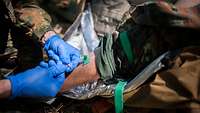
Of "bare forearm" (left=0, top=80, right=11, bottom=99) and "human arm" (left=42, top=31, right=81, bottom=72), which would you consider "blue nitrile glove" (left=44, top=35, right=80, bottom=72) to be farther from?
"bare forearm" (left=0, top=80, right=11, bottom=99)

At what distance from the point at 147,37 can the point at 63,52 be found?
0.47 metres

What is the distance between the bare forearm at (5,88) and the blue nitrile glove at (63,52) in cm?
29

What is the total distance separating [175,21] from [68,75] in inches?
25.6

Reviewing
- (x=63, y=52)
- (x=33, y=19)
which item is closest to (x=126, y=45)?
(x=63, y=52)

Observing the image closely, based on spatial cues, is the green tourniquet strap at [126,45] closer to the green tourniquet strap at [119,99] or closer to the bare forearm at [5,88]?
the green tourniquet strap at [119,99]

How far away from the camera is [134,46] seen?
222 cm

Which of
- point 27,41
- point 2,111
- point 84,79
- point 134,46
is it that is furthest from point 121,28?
point 2,111

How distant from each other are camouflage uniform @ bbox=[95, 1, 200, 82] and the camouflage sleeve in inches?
13.8

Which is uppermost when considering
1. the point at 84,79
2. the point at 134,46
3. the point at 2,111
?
the point at 134,46

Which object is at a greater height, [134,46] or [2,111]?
[134,46]

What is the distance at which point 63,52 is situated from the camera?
226 centimetres

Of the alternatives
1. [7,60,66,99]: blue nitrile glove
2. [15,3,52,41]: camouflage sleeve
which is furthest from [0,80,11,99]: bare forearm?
Answer: [15,3,52,41]: camouflage sleeve

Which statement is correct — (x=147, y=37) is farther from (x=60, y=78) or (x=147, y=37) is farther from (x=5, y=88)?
(x=5, y=88)

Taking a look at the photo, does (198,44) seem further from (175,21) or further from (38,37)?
(38,37)
